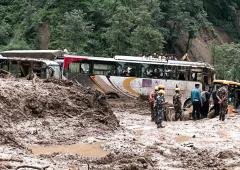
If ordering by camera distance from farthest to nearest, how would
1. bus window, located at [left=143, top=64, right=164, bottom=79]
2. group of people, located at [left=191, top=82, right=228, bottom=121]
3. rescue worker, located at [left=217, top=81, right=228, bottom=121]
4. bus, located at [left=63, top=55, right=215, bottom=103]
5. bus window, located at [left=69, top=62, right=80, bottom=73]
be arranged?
bus window, located at [left=143, top=64, right=164, bottom=79] → bus, located at [left=63, top=55, right=215, bottom=103] → bus window, located at [left=69, top=62, right=80, bottom=73] → group of people, located at [left=191, top=82, right=228, bottom=121] → rescue worker, located at [left=217, top=81, right=228, bottom=121]

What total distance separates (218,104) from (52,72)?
9.07 metres

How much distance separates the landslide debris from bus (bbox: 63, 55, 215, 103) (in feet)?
31.3

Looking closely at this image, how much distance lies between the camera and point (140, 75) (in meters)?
29.4

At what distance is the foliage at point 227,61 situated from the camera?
138ft

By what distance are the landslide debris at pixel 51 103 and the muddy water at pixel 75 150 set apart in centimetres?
166

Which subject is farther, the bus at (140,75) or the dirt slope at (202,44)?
the dirt slope at (202,44)

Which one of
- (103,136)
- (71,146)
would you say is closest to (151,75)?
(103,136)

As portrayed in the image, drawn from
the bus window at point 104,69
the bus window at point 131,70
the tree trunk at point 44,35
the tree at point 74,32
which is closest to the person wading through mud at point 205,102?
the bus window at point 131,70

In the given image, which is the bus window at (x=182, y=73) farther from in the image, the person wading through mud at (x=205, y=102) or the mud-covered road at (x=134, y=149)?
the mud-covered road at (x=134, y=149)

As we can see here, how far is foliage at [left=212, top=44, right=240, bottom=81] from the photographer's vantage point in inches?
1655

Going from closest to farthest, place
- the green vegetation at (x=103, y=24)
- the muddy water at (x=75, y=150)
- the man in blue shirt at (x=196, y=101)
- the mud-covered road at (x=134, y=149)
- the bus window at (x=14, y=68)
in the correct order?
the mud-covered road at (x=134, y=149), the muddy water at (x=75, y=150), the man in blue shirt at (x=196, y=101), the bus window at (x=14, y=68), the green vegetation at (x=103, y=24)

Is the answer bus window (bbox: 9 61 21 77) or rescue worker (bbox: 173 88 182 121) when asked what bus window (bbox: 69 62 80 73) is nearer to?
bus window (bbox: 9 61 21 77)

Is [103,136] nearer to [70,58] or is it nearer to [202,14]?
[70,58]

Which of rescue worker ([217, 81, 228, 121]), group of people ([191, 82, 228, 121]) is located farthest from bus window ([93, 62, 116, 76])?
rescue worker ([217, 81, 228, 121])
